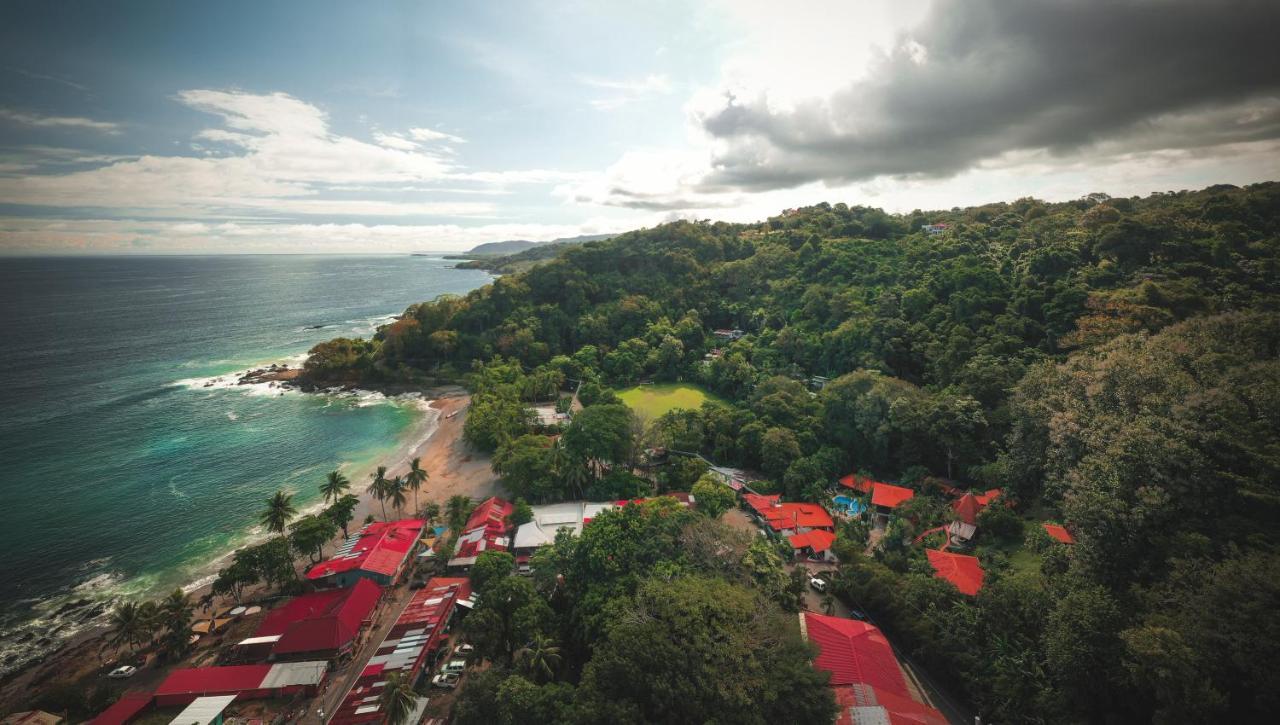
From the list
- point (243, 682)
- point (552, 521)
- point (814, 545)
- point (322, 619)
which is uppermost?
point (552, 521)

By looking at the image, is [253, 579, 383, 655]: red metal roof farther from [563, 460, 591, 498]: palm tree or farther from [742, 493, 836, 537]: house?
[742, 493, 836, 537]: house

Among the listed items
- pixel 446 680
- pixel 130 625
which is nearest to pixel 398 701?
pixel 446 680

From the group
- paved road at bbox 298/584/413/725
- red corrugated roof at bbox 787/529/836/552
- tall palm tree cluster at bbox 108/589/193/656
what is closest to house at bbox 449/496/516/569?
paved road at bbox 298/584/413/725

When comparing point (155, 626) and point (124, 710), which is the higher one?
point (155, 626)

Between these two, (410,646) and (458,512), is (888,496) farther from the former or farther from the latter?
(410,646)

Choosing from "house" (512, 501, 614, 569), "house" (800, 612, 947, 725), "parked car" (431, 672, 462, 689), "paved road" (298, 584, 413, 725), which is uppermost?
"house" (800, 612, 947, 725)

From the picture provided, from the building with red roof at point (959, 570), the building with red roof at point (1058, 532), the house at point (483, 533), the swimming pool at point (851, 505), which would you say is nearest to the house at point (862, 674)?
the building with red roof at point (959, 570)

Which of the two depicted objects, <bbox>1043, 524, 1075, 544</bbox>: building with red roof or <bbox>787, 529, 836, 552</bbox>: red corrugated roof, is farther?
<bbox>787, 529, 836, 552</bbox>: red corrugated roof
